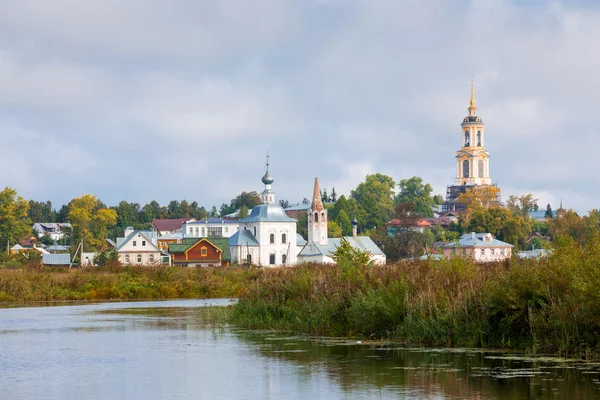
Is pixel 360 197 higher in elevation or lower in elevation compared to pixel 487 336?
higher

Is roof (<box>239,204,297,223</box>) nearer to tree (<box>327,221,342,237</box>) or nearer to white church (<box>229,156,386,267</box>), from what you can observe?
white church (<box>229,156,386,267</box>)

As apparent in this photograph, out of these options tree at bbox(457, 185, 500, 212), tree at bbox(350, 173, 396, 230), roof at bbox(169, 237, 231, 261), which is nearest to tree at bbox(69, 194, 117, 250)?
roof at bbox(169, 237, 231, 261)

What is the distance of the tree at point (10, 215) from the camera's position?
121m

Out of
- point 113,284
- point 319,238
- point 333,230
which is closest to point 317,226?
point 319,238

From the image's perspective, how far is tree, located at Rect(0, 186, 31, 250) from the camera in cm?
12125

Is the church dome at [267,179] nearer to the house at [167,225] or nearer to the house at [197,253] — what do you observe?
the house at [197,253]

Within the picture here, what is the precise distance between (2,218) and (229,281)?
65188 millimetres

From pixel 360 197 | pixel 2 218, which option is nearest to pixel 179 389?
pixel 2 218

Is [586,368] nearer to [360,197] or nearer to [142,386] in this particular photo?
[142,386]

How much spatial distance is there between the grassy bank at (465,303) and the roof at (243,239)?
84957mm

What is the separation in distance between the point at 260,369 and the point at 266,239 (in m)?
95.9

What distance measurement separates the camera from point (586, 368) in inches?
847

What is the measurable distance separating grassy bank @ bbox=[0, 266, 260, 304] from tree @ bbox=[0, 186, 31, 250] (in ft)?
197

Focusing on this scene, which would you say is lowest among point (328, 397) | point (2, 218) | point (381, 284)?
point (328, 397)
